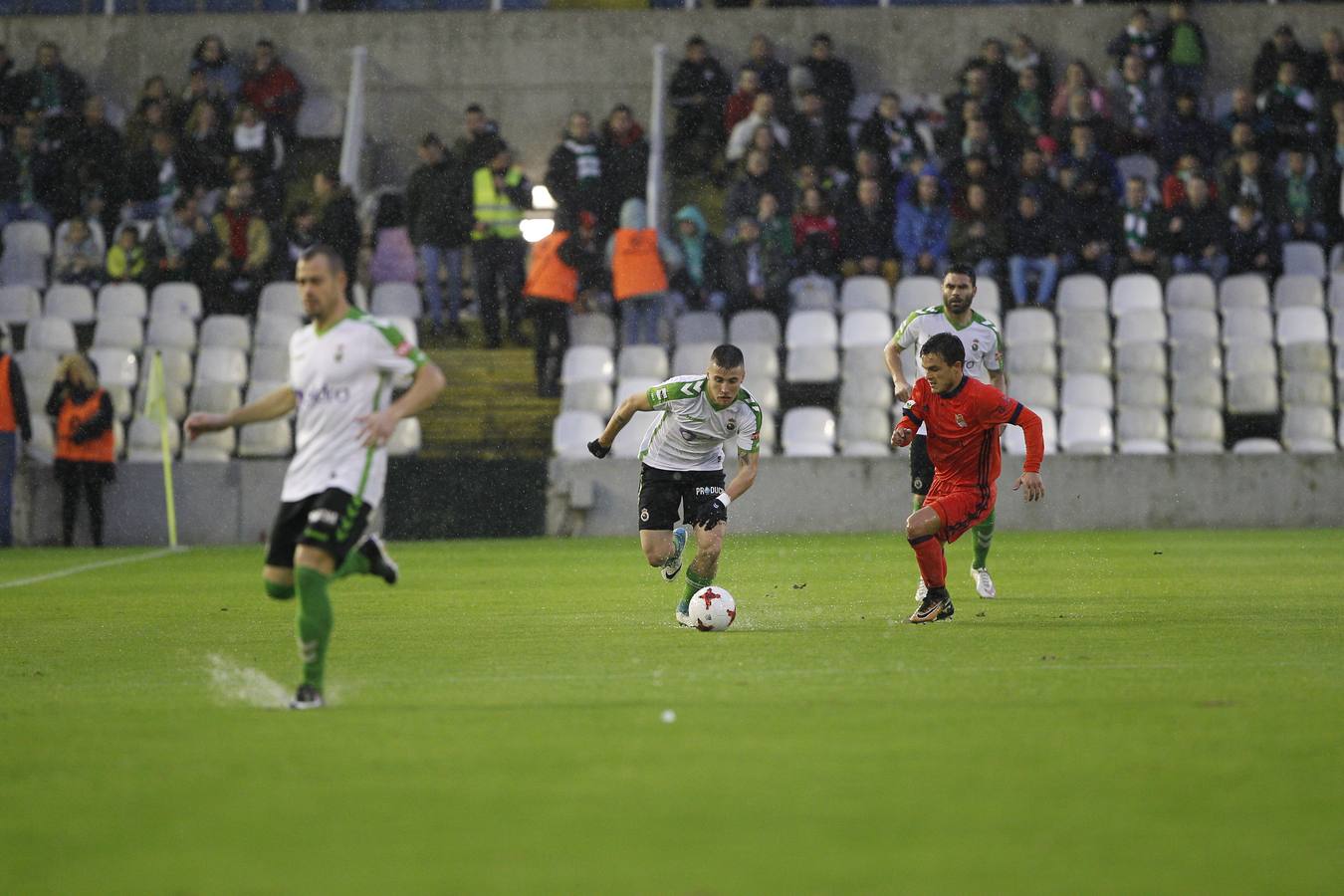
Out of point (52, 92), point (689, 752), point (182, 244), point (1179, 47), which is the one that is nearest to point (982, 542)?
point (689, 752)

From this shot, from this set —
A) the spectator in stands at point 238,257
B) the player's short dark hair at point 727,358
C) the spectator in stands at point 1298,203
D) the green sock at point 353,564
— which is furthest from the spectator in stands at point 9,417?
the spectator in stands at point 1298,203

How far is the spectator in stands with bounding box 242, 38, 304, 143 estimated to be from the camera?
23.5 metres

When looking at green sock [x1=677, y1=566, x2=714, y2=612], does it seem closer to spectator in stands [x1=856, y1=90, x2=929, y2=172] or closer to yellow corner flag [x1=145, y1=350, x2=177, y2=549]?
yellow corner flag [x1=145, y1=350, x2=177, y2=549]

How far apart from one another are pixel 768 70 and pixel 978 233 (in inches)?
138

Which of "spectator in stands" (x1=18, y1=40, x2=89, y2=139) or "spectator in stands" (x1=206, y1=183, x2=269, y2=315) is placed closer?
"spectator in stands" (x1=206, y1=183, x2=269, y2=315)

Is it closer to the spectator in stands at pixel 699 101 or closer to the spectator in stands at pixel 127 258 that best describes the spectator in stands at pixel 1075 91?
the spectator in stands at pixel 699 101

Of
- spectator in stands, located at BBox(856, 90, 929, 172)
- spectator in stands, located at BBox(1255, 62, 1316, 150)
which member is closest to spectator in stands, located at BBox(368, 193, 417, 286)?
spectator in stands, located at BBox(856, 90, 929, 172)

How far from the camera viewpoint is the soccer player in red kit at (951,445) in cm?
1066

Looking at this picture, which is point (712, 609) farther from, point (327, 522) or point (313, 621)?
point (313, 621)

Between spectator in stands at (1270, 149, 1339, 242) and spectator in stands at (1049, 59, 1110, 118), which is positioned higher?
spectator in stands at (1049, 59, 1110, 118)

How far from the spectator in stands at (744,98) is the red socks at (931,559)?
12.5 m

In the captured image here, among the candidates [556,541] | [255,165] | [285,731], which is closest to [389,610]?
[285,731]

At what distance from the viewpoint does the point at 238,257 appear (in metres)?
21.8

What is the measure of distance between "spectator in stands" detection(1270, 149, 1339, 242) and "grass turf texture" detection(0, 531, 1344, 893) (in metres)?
10.7
